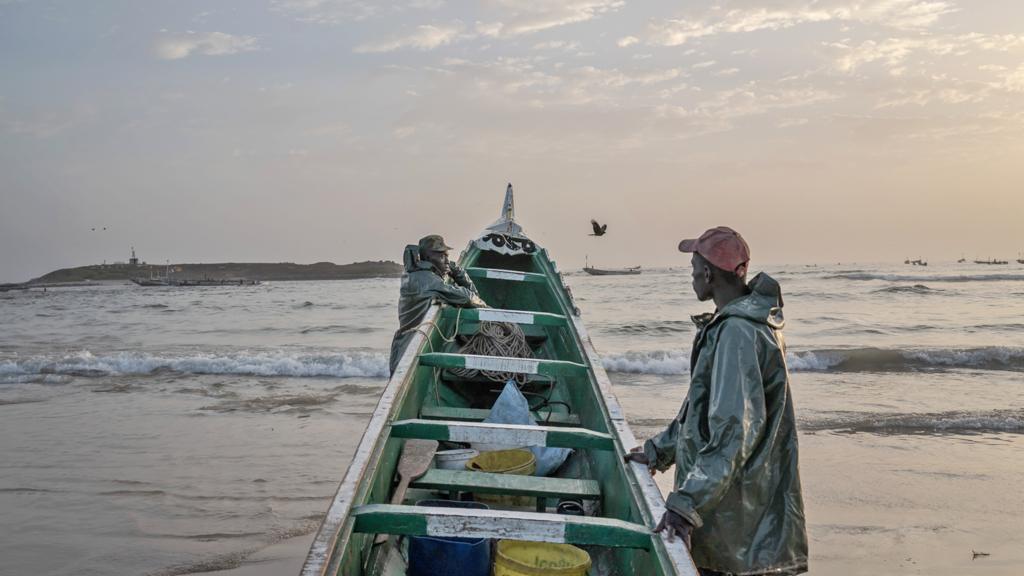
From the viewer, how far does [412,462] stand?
3.93 m

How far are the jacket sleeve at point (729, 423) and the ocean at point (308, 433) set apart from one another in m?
3.57

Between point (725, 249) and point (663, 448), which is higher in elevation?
point (725, 249)

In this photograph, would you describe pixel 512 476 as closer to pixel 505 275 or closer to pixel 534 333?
pixel 534 333

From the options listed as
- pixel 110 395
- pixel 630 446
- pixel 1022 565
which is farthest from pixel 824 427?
pixel 110 395

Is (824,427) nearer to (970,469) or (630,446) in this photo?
(970,469)

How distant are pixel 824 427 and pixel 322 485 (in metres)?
6.44

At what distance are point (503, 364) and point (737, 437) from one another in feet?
8.51

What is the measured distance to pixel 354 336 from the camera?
20.4 meters

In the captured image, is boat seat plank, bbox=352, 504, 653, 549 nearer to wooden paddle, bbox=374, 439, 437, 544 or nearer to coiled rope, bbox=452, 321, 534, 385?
wooden paddle, bbox=374, 439, 437, 544

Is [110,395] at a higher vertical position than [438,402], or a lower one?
lower

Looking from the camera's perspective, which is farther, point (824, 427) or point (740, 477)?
point (824, 427)

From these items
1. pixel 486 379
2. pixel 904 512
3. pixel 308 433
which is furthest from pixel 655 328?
pixel 486 379

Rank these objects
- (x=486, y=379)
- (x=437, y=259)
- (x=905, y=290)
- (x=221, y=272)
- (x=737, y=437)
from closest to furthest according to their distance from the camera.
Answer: (x=737, y=437)
(x=486, y=379)
(x=437, y=259)
(x=905, y=290)
(x=221, y=272)

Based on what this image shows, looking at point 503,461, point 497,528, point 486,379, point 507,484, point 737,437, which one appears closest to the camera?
point 737,437
